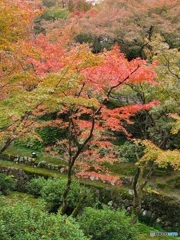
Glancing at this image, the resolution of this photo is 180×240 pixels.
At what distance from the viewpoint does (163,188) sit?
12.9 metres

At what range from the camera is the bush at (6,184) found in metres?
12.9

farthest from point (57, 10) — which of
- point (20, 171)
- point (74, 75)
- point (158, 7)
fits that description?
point (74, 75)

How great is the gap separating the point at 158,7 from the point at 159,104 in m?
10.0

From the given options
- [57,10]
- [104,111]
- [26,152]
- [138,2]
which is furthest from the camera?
[57,10]

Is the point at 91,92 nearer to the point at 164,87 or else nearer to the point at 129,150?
the point at 164,87

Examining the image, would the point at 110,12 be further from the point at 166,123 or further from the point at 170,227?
the point at 170,227

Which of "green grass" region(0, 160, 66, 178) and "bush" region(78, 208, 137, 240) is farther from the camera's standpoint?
"green grass" region(0, 160, 66, 178)

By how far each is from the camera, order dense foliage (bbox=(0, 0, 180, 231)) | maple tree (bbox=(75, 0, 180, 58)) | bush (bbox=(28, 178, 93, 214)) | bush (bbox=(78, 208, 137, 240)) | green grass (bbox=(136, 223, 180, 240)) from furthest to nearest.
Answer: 1. maple tree (bbox=(75, 0, 180, 58))
2. bush (bbox=(28, 178, 93, 214))
3. green grass (bbox=(136, 223, 180, 240))
4. bush (bbox=(78, 208, 137, 240))
5. dense foliage (bbox=(0, 0, 180, 231))

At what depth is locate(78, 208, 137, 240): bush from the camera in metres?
7.89

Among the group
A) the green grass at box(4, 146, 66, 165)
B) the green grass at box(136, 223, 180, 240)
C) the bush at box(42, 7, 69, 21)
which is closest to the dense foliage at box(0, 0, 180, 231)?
the green grass at box(4, 146, 66, 165)

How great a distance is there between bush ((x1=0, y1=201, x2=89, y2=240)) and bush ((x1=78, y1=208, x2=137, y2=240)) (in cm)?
223

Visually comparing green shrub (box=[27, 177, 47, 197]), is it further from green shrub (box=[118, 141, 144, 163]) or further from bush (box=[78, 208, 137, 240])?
bush (box=[78, 208, 137, 240])

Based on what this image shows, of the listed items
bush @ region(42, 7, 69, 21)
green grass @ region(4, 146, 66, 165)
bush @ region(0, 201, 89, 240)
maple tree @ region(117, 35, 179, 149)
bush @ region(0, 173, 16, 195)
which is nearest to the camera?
bush @ region(0, 201, 89, 240)

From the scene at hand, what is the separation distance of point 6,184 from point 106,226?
22.1 feet
